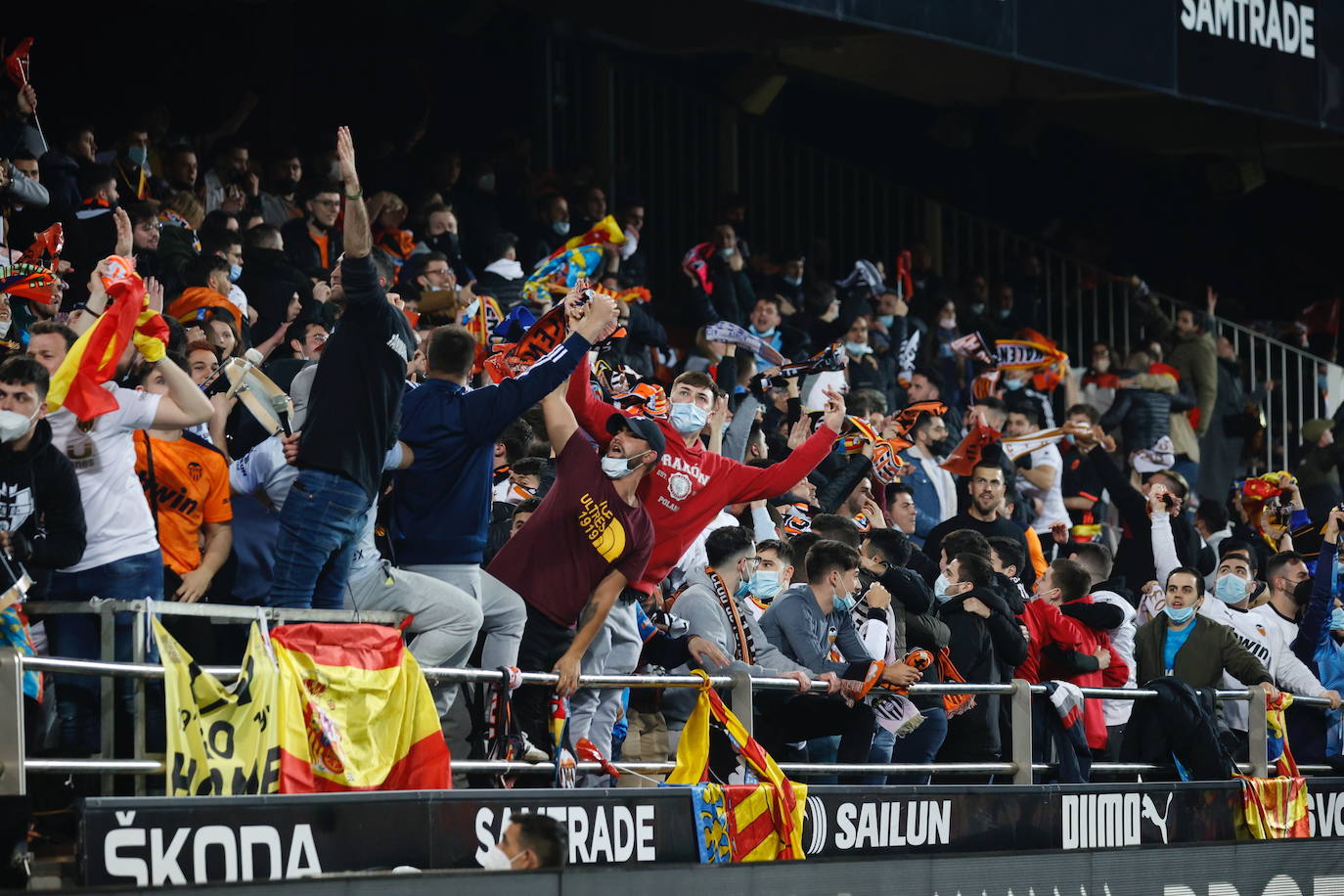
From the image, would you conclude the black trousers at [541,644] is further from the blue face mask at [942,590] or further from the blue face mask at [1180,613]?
the blue face mask at [1180,613]

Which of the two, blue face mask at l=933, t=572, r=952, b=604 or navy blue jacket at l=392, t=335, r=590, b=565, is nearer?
navy blue jacket at l=392, t=335, r=590, b=565

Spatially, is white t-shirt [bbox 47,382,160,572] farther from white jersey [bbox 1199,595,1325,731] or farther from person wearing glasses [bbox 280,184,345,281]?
white jersey [bbox 1199,595,1325,731]

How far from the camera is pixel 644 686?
767cm

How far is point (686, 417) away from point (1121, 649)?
2669mm

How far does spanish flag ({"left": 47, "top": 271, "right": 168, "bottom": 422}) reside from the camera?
6723mm

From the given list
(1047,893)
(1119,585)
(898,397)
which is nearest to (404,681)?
(1047,893)

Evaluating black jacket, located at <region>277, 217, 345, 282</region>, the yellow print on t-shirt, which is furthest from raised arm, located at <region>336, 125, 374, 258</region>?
black jacket, located at <region>277, 217, 345, 282</region>

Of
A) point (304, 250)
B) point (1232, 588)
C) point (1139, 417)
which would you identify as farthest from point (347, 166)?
point (1139, 417)

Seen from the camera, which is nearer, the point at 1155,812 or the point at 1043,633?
the point at 1155,812

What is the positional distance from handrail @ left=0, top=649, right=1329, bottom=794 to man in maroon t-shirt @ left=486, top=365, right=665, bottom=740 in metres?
0.35

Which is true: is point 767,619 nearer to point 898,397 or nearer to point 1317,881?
point 1317,881

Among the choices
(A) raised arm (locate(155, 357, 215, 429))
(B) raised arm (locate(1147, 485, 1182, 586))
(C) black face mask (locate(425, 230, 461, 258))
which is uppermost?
(C) black face mask (locate(425, 230, 461, 258))

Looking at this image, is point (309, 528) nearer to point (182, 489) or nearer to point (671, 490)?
point (182, 489)

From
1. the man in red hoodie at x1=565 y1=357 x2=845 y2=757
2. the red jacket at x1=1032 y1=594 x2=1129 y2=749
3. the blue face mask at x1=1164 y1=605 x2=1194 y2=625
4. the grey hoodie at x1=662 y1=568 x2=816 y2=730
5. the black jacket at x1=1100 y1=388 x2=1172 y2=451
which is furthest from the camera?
the black jacket at x1=1100 y1=388 x2=1172 y2=451
